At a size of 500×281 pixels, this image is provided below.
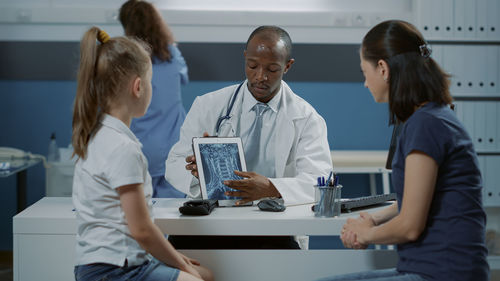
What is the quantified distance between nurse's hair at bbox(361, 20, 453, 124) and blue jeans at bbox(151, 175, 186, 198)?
5.57ft

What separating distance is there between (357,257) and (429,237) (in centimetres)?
37

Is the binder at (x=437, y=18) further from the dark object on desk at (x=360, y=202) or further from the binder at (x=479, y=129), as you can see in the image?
the dark object on desk at (x=360, y=202)

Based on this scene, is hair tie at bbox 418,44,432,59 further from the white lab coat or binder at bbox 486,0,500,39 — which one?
binder at bbox 486,0,500,39

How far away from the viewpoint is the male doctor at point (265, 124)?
199 cm

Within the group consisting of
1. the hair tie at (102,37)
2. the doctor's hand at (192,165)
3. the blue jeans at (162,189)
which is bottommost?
the blue jeans at (162,189)

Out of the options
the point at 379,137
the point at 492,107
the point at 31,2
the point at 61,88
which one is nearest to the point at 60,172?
the point at 61,88

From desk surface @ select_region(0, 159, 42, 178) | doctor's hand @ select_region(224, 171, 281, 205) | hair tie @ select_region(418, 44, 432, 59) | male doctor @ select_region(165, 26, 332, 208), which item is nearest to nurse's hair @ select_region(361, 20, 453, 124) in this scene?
hair tie @ select_region(418, 44, 432, 59)

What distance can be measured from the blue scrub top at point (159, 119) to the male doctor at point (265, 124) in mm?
875

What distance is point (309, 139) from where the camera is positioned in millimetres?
2057

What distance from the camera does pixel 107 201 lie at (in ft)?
4.37

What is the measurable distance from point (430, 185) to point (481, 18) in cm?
212

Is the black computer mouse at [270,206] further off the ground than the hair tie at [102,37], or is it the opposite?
the hair tie at [102,37]

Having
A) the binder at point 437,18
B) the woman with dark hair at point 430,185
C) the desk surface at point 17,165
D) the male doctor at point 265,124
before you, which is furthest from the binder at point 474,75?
the desk surface at point 17,165

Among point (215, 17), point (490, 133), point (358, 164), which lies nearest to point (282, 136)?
point (358, 164)
